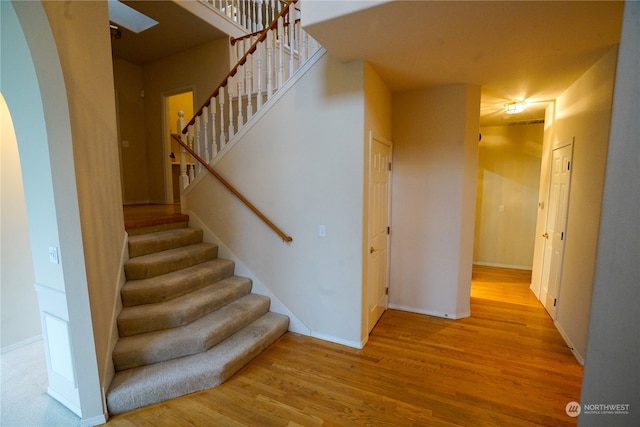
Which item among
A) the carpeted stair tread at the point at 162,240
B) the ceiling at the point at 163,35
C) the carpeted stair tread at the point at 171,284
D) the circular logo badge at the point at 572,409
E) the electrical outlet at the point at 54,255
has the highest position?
the ceiling at the point at 163,35

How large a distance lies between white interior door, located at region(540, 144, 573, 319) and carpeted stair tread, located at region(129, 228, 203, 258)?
430 cm

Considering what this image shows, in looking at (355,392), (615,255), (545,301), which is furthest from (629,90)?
(545,301)

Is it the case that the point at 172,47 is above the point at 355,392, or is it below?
above

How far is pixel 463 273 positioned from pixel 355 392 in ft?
6.38

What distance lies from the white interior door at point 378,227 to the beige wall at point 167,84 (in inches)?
131

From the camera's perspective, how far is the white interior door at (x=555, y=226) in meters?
3.05

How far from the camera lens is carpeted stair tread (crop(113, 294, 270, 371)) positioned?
2154 mm

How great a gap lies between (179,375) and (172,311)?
55 cm

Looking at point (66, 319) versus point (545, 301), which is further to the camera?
point (545, 301)

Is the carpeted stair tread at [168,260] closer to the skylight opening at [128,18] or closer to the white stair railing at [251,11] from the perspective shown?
the skylight opening at [128,18]

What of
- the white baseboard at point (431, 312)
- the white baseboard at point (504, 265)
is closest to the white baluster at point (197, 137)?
the white baseboard at point (431, 312)

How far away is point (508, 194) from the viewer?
205 inches

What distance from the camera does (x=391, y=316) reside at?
333cm

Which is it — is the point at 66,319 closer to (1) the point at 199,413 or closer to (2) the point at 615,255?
(1) the point at 199,413
